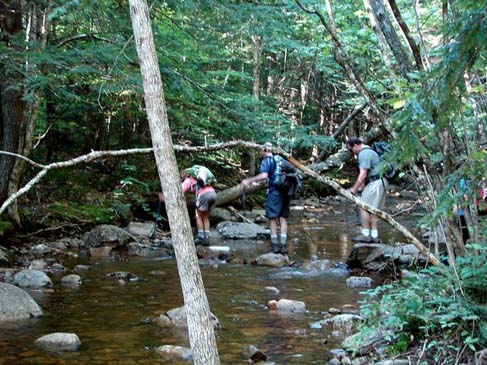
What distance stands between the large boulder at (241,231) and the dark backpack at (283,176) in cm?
305

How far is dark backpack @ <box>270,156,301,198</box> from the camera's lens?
37.1ft

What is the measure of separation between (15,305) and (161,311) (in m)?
1.73

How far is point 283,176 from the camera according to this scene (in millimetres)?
11297

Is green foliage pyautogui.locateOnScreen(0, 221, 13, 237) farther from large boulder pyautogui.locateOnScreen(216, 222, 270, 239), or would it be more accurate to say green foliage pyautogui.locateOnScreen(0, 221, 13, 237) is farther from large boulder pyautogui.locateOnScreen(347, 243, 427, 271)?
large boulder pyautogui.locateOnScreen(347, 243, 427, 271)

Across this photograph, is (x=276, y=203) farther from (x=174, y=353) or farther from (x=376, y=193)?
(x=174, y=353)

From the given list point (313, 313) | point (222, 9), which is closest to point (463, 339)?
point (313, 313)

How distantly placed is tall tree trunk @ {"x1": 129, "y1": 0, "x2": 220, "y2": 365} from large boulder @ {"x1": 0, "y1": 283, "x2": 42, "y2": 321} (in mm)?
3555

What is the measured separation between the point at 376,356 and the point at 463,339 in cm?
81

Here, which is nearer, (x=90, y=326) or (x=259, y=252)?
(x=90, y=326)

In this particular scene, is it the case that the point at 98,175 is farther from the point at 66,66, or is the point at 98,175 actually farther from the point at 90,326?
the point at 90,326

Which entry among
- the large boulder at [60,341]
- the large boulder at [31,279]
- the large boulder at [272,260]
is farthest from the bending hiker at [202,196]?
the large boulder at [60,341]

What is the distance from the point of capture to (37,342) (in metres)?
5.95

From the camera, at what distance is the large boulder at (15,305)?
690 centimetres

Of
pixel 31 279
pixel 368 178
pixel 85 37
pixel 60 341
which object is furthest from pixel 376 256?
pixel 85 37
